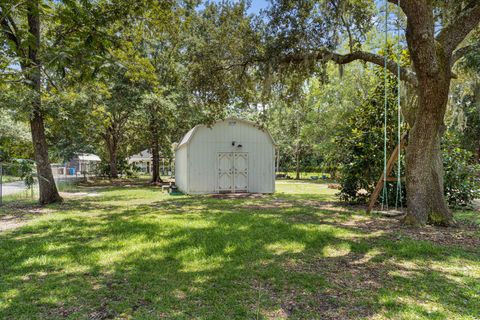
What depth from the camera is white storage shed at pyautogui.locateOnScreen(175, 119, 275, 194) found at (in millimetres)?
13906

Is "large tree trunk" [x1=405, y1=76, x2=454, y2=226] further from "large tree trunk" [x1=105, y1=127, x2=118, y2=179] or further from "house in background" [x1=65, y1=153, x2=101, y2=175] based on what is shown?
"house in background" [x1=65, y1=153, x2=101, y2=175]

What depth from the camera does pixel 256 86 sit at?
1032 cm

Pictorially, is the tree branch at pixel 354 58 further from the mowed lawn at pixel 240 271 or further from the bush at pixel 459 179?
the bush at pixel 459 179

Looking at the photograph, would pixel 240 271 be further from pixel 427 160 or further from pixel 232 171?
pixel 232 171

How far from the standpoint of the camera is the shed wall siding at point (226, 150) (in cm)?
1389

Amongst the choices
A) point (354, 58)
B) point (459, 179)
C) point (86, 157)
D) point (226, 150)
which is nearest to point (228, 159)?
point (226, 150)

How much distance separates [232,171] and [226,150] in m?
1.01

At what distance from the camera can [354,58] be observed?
25.7 feet

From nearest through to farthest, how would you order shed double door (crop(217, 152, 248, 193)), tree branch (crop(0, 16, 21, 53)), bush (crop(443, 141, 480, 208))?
tree branch (crop(0, 16, 21, 53))
bush (crop(443, 141, 480, 208))
shed double door (crop(217, 152, 248, 193))

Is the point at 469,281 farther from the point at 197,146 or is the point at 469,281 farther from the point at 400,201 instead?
the point at 197,146

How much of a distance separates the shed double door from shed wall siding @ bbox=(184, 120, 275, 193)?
19cm

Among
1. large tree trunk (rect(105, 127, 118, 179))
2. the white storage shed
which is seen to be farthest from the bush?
large tree trunk (rect(105, 127, 118, 179))

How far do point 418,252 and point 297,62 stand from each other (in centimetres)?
566

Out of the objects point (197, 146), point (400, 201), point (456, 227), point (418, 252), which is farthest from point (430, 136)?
point (197, 146)
